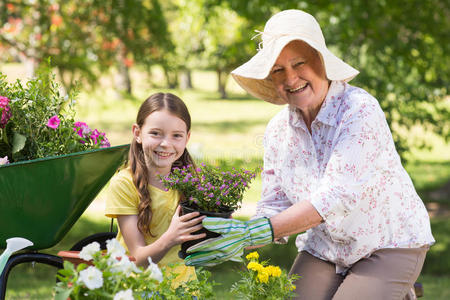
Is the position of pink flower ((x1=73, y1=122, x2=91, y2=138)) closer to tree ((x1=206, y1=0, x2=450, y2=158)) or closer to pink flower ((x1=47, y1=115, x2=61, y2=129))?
pink flower ((x1=47, y1=115, x2=61, y2=129))

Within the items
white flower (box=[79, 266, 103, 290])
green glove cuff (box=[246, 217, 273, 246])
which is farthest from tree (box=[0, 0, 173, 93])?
white flower (box=[79, 266, 103, 290])

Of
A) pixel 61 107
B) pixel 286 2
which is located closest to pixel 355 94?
pixel 61 107

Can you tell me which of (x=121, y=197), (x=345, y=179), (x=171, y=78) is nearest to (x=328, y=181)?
(x=345, y=179)

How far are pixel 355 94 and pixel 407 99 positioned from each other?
4.24 metres

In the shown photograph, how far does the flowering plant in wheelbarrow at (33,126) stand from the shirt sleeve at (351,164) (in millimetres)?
1037

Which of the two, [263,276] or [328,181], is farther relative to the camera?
[328,181]

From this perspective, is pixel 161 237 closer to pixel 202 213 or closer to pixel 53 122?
pixel 202 213

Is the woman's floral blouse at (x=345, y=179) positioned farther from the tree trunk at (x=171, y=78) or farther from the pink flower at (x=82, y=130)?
the tree trunk at (x=171, y=78)

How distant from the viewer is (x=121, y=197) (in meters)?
2.50

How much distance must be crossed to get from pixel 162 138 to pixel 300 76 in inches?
25.0

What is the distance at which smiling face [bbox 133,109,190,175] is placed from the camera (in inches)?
99.6

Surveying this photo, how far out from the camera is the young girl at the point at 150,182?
2.48m

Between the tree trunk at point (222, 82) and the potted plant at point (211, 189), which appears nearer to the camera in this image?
the potted plant at point (211, 189)

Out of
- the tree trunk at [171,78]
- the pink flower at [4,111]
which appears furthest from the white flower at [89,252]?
the tree trunk at [171,78]
